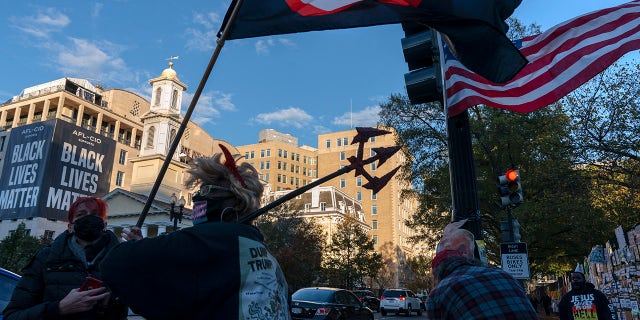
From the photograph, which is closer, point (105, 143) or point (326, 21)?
point (326, 21)

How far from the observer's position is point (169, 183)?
56.4 meters

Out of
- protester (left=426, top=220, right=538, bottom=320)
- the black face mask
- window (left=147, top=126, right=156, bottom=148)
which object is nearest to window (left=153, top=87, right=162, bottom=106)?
window (left=147, top=126, right=156, bottom=148)

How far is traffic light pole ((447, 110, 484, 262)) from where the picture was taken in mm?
4820

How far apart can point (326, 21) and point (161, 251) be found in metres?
3.31

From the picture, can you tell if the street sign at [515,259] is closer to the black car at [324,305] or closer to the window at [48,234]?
the black car at [324,305]

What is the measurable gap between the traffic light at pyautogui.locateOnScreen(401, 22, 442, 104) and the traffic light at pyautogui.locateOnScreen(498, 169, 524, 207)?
5.21 m

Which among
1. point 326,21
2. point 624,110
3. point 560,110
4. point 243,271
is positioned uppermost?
point 560,110

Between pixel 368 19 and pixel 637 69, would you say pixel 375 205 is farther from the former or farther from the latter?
pixel 368 19

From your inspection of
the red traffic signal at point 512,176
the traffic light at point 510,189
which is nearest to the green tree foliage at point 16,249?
the traffic light at point 510,189

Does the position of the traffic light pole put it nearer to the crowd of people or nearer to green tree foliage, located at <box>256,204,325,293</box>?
the crowd of people

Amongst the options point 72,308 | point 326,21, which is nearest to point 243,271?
point 72,308

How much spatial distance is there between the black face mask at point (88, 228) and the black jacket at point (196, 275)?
4.02 ft

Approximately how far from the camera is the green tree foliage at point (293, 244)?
1672 inches

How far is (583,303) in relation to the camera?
7.48 m
